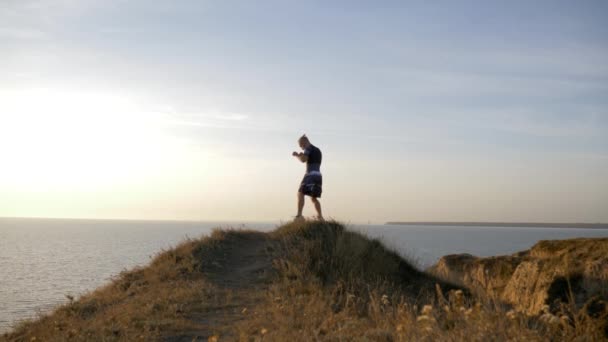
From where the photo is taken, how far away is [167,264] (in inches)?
492

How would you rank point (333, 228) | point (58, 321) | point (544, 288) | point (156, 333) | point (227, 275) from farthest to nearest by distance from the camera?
point (333, 228)
point (227, 275)
point (58, 321)
point (544, 288)
point (156, 333)

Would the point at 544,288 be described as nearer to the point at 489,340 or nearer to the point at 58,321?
the point at 489,340

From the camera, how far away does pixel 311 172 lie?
46.1 ft

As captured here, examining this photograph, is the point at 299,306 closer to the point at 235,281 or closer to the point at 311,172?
the point at 235,281

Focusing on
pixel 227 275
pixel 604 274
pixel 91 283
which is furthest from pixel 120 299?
pixel 91 283

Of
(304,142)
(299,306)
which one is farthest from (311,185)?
(299,306)

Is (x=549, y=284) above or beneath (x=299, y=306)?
above

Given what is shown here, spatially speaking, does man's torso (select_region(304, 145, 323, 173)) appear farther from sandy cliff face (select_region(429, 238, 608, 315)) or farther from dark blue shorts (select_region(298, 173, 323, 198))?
sandy cliff face (select_region(429, 238, 608, 315))

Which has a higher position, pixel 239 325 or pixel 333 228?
pixel 333 228

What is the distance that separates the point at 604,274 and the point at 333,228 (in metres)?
7.22

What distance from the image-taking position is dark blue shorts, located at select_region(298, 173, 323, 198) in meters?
13.9

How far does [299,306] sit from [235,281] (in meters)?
3.05

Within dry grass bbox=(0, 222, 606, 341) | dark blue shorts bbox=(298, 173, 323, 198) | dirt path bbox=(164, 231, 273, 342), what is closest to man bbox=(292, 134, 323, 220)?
dark blue shorts bbox=(298, 173, 323, 198)

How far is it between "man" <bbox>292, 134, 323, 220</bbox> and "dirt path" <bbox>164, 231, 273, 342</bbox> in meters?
1.72
